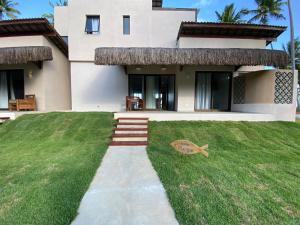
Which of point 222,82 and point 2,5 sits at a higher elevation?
point 2,5

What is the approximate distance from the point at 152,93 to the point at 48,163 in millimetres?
8387

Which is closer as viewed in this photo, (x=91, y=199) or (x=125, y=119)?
(x=91, y=199)

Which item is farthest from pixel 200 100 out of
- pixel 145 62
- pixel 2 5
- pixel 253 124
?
pixel 2 5

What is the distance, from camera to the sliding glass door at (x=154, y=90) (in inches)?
489

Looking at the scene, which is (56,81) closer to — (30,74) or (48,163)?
(30,74)

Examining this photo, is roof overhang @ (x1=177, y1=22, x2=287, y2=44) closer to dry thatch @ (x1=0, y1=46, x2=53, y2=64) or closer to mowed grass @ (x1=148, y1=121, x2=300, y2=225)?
mowed grass @ (x1=148, y1=121, x2=300, y2=225)

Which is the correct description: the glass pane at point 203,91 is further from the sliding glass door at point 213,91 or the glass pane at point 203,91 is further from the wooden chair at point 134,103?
the wooden chair at point 134,103

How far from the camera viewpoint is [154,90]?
41.1 feet

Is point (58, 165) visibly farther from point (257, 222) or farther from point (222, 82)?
point (222, 82)

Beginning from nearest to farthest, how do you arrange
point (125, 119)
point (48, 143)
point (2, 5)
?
point (48, 143)
point (125, 119)
point (2, 5)

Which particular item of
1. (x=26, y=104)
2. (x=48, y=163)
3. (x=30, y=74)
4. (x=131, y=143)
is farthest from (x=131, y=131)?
(x=30, y=74)

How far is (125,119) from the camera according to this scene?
28.5 feet

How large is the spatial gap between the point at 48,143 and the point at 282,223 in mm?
6424

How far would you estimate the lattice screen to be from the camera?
935cm
